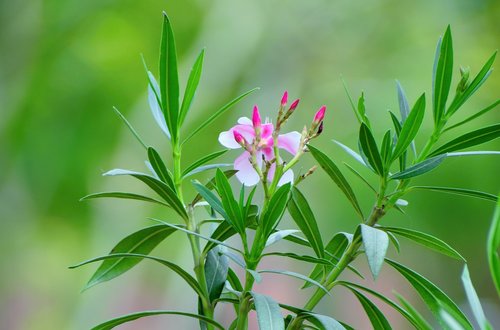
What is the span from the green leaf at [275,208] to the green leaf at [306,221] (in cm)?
5

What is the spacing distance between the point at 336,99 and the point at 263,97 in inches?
19.3

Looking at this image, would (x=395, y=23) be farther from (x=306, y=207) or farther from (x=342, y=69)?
(x=306, y=207)

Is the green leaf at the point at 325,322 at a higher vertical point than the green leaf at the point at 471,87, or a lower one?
lower

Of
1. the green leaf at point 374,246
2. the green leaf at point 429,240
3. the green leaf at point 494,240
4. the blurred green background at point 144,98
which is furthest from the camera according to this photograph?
the blurred green background at point 144,98

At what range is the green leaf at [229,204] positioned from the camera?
1.58ft

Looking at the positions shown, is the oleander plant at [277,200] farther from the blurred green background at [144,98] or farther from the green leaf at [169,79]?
the blurred green background at [144,98]

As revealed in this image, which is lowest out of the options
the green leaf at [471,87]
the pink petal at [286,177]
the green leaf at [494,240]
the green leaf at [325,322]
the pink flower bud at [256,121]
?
the green leaf at [325,322]

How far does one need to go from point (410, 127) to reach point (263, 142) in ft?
0.36

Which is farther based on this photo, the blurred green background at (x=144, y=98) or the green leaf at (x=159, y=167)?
the blurred green background at (x=144, y=98)

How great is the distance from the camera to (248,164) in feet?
1.69

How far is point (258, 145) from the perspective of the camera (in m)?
0.50

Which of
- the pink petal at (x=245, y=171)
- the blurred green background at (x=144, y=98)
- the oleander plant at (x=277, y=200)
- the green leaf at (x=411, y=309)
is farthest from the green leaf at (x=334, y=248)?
the blurred green background at (x=144, y=98)

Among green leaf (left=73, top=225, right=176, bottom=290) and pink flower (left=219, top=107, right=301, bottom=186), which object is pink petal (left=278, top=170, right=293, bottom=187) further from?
green leaf (left=73, top=225, right=176, bottom=290)

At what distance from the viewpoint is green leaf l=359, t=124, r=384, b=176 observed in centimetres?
48
